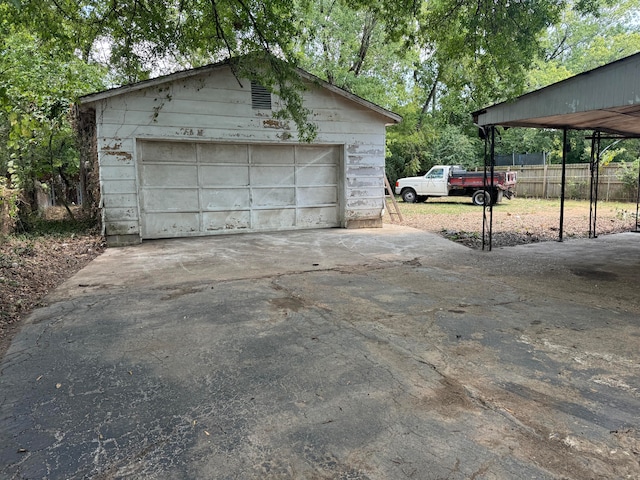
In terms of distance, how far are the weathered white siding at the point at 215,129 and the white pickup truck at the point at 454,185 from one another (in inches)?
373

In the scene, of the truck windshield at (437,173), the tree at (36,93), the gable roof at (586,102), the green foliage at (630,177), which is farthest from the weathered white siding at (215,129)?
the green foliage at (630,177)

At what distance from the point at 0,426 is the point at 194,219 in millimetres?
7714

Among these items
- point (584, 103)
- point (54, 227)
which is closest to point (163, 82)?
point (54, 227)

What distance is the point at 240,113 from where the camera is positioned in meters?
9.72

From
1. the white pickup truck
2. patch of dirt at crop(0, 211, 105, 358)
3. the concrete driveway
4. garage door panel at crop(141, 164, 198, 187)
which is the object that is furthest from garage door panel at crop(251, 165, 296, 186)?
the white pickup truck

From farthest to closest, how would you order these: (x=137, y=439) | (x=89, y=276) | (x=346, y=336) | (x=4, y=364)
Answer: (x=89, y=276), (x=346, y=336), (x=4, y=364), (x=137, y=439)

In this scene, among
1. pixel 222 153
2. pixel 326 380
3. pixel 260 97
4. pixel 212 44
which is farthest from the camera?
pixel 222 153

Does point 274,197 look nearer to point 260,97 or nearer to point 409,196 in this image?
→ point 260,97

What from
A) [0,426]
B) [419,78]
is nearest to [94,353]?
[0,426]

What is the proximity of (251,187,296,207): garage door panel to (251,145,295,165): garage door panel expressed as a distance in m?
0.68

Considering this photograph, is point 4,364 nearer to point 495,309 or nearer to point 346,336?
point 346,336

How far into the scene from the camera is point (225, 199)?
33.4 ft

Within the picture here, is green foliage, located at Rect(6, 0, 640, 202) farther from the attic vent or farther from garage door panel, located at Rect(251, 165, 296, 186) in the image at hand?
garage door panel, located at Rect(251, 165, 296, 186)

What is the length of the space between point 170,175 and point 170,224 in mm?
1110
